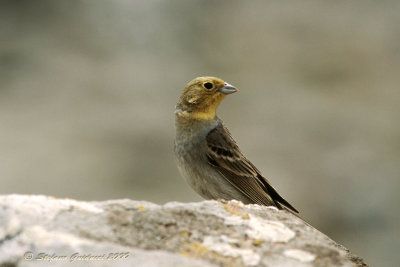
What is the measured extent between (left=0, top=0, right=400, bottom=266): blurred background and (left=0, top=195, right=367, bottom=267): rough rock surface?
9.03 metres

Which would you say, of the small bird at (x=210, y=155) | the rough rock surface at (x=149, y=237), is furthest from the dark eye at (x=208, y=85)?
the rough rock surface at (x=149, y=237)

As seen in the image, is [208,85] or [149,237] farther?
[208,85]

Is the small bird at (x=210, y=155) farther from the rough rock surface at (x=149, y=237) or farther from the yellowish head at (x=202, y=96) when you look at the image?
the rough rock surface at (x=149, y=237)

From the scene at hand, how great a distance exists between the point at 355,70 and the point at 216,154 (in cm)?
1830

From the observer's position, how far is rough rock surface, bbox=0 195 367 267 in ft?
12.1

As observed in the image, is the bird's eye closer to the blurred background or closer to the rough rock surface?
the rough rock surface

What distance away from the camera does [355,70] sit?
24.1 metres

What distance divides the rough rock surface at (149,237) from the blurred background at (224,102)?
9.03m

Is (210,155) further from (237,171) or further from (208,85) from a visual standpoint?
(208,85)

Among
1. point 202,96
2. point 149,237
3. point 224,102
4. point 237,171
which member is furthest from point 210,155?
point 224,102

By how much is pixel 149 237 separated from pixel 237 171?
113 inches

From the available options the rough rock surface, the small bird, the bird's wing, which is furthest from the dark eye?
the rough rock surface

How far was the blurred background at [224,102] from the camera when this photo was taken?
15391mm

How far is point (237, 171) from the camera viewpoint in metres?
6.76
